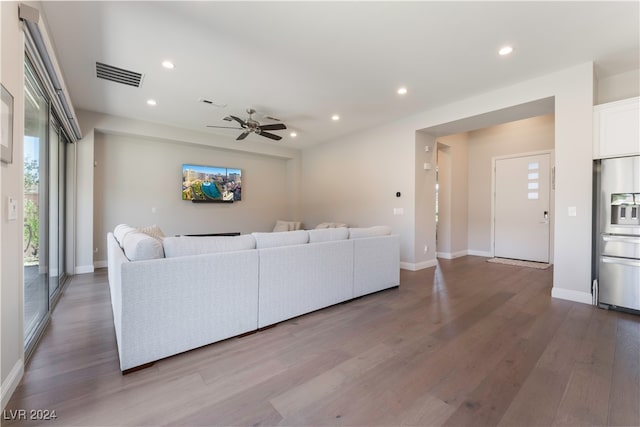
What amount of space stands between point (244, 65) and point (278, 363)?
3.13m

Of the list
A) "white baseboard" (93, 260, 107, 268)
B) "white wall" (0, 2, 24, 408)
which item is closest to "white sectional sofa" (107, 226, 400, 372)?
"white wall" (0, 2, 24, 408)

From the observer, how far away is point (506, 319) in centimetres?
272

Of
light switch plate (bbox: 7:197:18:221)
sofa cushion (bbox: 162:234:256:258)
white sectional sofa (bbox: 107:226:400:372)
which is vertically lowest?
white sectional sofa (bbox: 107:226:400:372)

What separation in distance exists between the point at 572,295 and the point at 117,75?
6.18 meters

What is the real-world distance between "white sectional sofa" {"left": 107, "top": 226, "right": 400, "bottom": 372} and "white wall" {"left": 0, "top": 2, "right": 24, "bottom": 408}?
512mm

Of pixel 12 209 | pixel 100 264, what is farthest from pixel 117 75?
pixel 100 264

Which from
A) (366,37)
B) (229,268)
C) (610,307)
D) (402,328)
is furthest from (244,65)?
(610,307)

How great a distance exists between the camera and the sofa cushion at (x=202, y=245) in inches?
83.4

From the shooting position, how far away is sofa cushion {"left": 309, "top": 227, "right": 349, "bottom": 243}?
9.86 feet

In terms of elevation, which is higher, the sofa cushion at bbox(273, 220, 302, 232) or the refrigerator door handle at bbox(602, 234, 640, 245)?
the refrigerator door handle at bbox(602, 234, 640, 245)

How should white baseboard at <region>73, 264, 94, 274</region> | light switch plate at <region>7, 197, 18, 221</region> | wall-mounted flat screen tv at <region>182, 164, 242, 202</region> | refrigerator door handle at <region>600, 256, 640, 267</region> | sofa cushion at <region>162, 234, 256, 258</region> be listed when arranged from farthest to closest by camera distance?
wall-mounted flat screen tv at <region>182, 164, 242, 202</region>, white baseboard at <region>73, 264, 94, 274</region>, refrigerator door handle at <region>600, 256, 640, 267</region>, sofa cushion at <region>162, 234, 256, 258</region>, light switch plate at <region>7, 197, 18, 221</region>

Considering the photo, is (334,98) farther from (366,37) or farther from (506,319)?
(506,319)

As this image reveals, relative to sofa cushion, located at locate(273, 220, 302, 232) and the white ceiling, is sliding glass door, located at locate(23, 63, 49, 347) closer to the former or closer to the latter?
the white ceiling

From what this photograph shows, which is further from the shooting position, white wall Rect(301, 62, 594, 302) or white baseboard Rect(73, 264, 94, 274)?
white baseboard Rect(73, 264, 94, 274)
